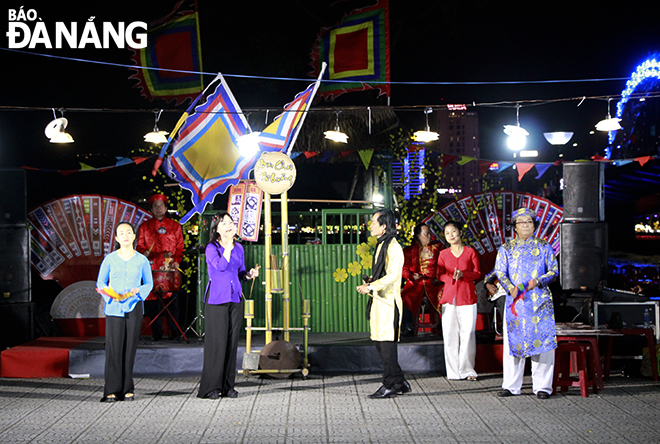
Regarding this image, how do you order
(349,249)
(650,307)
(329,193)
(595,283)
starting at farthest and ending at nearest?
(329,193), (349,249), (595,283), (650,307)

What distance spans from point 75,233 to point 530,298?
22.2ft

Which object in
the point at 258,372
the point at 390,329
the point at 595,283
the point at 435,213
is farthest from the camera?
the point at 435,213

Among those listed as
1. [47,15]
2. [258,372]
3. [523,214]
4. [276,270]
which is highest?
[47,15]

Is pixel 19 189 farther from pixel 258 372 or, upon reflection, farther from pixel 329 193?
pixel 329 193

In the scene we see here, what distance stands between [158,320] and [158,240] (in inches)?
42.5

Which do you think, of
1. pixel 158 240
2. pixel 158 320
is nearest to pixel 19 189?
pixel 158 240

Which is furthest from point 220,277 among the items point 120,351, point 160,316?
point 160,316

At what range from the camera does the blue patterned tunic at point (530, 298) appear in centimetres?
633

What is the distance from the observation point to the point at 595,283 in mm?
8461

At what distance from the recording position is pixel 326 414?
5754 mm

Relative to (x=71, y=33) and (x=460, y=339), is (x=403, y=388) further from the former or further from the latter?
(x=71, y=33)

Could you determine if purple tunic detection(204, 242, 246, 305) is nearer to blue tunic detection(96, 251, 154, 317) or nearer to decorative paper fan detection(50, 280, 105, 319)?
blue tunic detection(96, 251, 154, 317)

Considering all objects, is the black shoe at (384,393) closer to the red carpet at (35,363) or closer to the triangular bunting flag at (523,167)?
the red carpet at (35,363)

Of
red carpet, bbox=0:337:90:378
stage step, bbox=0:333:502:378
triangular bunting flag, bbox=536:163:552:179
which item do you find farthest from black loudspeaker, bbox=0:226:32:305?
triangular bunting flag, bbox=536:163:552:179
